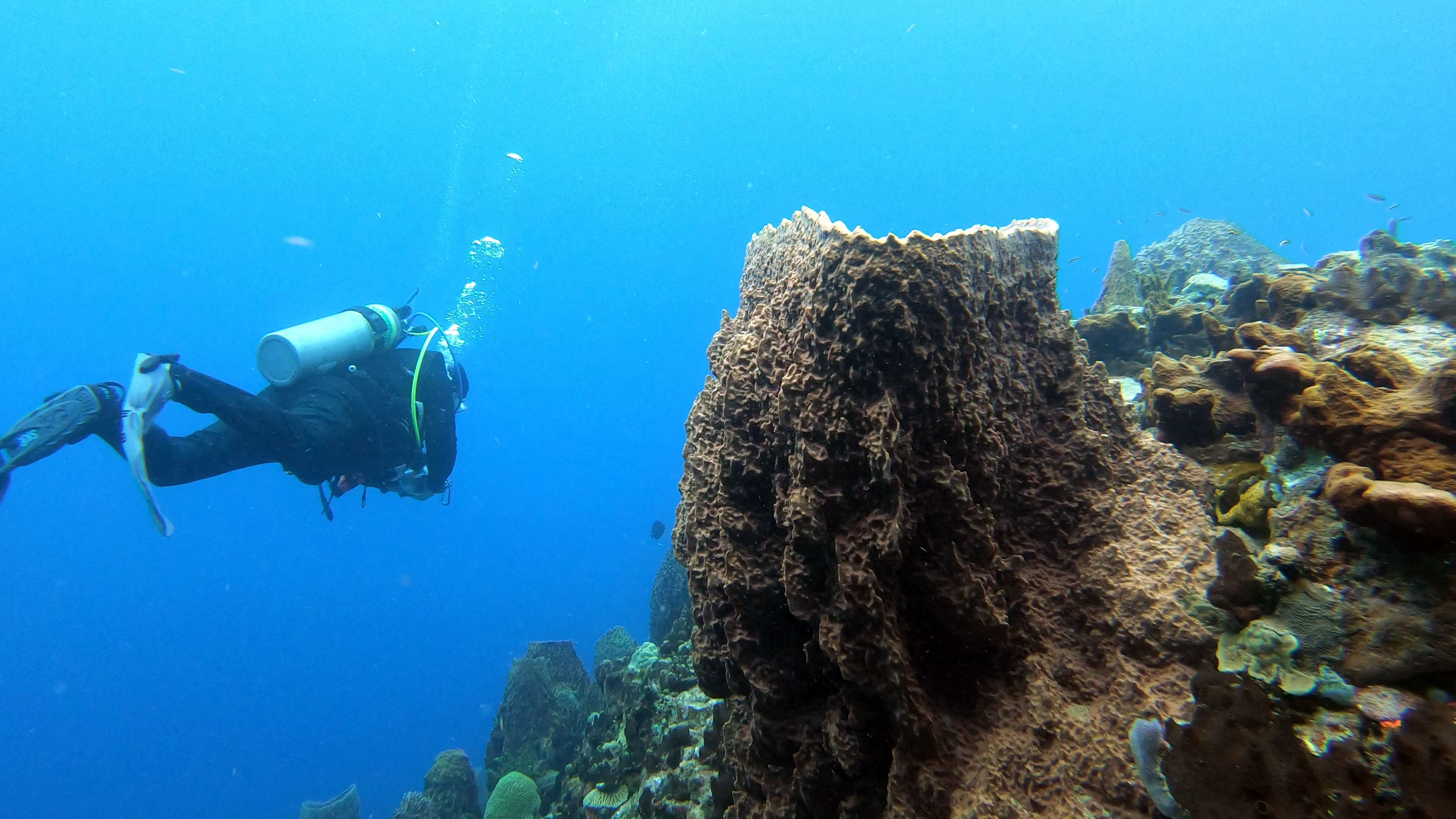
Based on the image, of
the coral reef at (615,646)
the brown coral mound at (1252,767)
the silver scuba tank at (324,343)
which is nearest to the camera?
the brown coral mound at (1252,767)

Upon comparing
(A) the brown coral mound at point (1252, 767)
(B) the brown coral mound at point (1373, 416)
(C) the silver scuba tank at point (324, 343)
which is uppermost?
(C) the silver scuba tank at point (324, 343)

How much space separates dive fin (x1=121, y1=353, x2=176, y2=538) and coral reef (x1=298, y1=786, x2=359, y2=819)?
36.3 feet

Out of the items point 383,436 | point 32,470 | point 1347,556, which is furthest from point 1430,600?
point 32,470

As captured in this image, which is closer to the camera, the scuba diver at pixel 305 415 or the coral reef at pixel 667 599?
the scuba diver at pixel 305 415

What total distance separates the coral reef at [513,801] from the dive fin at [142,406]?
16.9 ft

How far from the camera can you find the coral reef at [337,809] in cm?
1412

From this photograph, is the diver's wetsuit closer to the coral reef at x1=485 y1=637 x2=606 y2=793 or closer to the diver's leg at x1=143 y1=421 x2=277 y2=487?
the diver's leg at x1=143 y1=421 x2=277 y2=487

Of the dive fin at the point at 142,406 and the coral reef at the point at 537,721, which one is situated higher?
the dive fin at the point at 142,406

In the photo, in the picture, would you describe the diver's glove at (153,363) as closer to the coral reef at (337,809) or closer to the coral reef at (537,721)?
the coral reef at (537,721)

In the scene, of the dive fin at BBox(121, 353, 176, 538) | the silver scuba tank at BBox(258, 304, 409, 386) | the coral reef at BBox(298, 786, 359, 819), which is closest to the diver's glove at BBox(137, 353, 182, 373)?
the dive fin at BBox(121, 353, 176, 538)

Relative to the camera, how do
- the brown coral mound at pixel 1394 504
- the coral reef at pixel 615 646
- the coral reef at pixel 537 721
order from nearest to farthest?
the brown coral mound at pixel 1394 504
the coral reef at pixel 537 721
the coral reef at pixel 615 646

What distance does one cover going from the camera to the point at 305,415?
7.90 meters

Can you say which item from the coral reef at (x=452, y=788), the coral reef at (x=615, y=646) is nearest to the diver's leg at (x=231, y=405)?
the coral reef at (x=452, y=788)

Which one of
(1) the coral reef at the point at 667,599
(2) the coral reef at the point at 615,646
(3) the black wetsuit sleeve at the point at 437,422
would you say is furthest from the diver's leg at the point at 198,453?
(2) the coral reef at the point at 615,646
